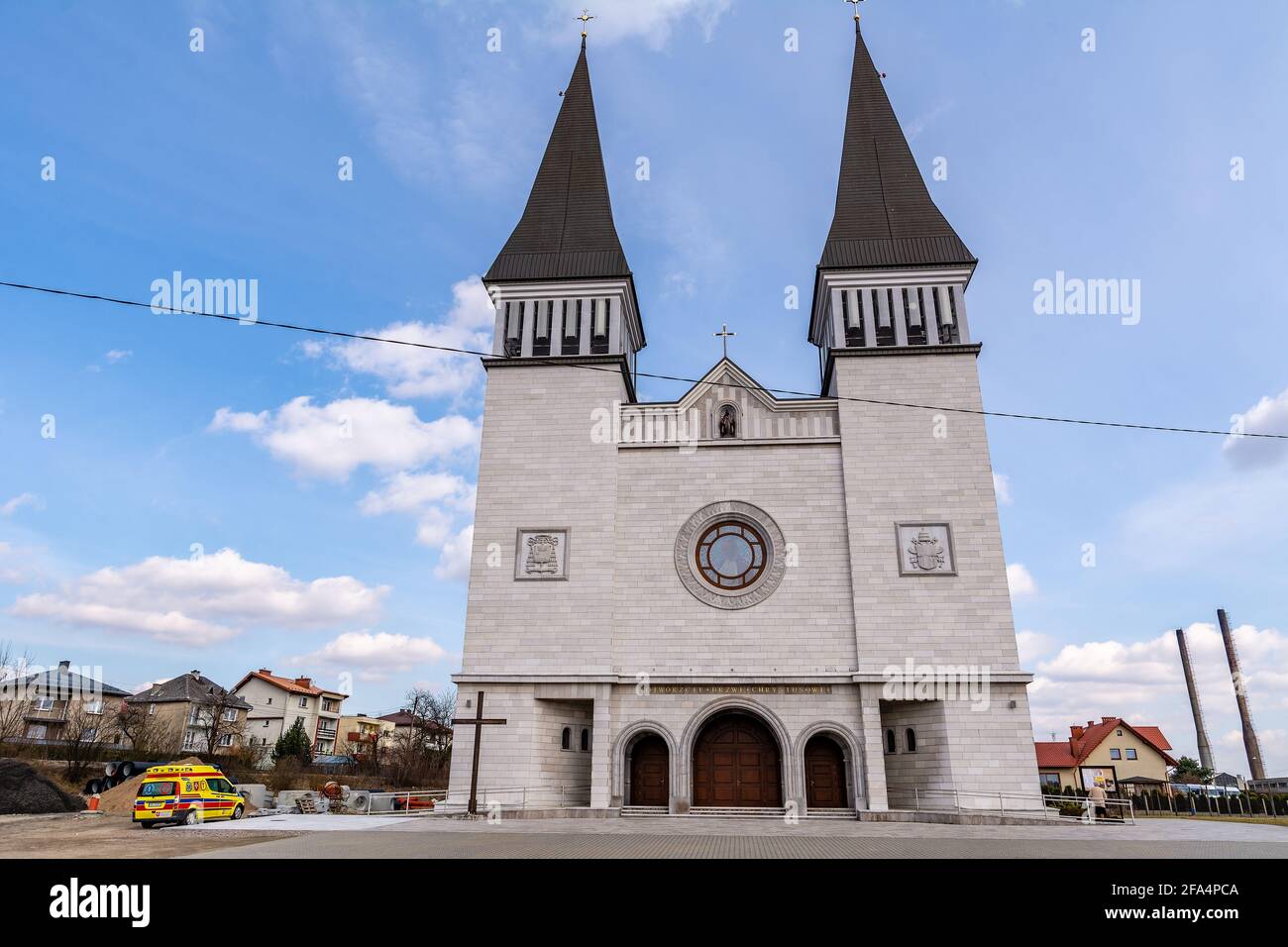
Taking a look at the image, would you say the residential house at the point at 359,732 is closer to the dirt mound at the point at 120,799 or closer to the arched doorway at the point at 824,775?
the dirt mound at the point at 120,799

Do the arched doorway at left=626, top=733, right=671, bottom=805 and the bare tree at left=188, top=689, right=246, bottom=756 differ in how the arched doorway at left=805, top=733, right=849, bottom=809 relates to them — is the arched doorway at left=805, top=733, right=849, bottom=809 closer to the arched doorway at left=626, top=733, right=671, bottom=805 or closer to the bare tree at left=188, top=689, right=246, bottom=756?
the arched doorway at left=626, top=733, right=671, bottom=805

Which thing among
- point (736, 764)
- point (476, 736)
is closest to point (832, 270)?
point (736, 764)

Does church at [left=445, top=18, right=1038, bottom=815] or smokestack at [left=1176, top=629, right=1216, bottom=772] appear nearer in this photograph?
church at [left=445, top=18, right=1038, bottom=815]

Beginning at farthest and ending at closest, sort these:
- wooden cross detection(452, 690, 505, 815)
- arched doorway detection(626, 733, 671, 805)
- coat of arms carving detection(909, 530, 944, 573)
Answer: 1. coat of arms carving detection(909, 530, 944, 573)
2. arched doorway detection(626, 733, 671, 805)
3. wooden cross detection(452, 690, 505, 815)

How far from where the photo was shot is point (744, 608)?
72.0 ft

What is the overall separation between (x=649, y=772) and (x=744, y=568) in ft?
20.6

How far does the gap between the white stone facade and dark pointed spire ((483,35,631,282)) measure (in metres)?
3.45

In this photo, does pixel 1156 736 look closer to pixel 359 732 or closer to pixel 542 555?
pixel 542 555

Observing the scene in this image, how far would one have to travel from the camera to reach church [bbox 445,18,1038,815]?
Answer: 67.7ft

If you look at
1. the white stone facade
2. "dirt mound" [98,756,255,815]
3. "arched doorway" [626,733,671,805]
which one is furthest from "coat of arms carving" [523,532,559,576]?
"dirt mound" [98,756,255,815]

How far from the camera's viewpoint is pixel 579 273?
2522 cm

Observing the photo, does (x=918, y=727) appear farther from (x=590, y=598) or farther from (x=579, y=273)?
(x=579, y=273)
